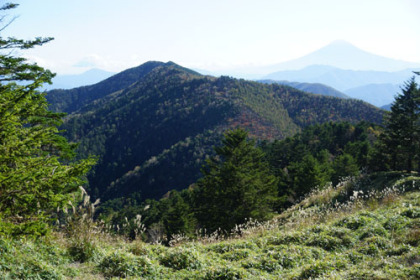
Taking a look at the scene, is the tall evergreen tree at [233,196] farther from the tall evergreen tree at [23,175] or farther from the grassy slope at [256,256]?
the tall evergreen tree at [23,175]

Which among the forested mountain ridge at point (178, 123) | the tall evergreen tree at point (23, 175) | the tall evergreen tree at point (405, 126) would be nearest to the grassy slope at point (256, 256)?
the tall evergreen tree at point (23, 175)

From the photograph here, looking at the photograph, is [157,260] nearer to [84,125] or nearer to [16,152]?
[16,152]

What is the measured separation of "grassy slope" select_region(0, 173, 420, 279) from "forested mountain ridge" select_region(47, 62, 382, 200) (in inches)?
4040

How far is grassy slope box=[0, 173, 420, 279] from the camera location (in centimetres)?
414

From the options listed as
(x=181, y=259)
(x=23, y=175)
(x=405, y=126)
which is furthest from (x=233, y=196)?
(x=405, y=126)

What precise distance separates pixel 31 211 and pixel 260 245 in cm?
555

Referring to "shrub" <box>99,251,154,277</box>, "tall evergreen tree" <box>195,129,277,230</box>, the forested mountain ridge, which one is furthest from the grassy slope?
the forested mountain ridge

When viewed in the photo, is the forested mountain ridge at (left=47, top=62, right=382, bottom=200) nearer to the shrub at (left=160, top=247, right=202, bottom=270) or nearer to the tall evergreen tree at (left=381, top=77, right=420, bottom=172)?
the tall evergreen tree at (left=381, top=77, right=420, bottom=172)

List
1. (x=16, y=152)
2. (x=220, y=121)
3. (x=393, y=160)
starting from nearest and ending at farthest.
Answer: (x=16, y=152)
(x=393, y=160)
(x=220, y=121)

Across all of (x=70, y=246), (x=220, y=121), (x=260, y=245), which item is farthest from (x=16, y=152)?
(x=220, y=121)

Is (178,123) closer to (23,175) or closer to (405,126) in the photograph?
(405,126)

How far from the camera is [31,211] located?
5992mm

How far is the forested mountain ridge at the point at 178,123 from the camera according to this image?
396ft

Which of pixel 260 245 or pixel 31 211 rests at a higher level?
pixel 31 211
